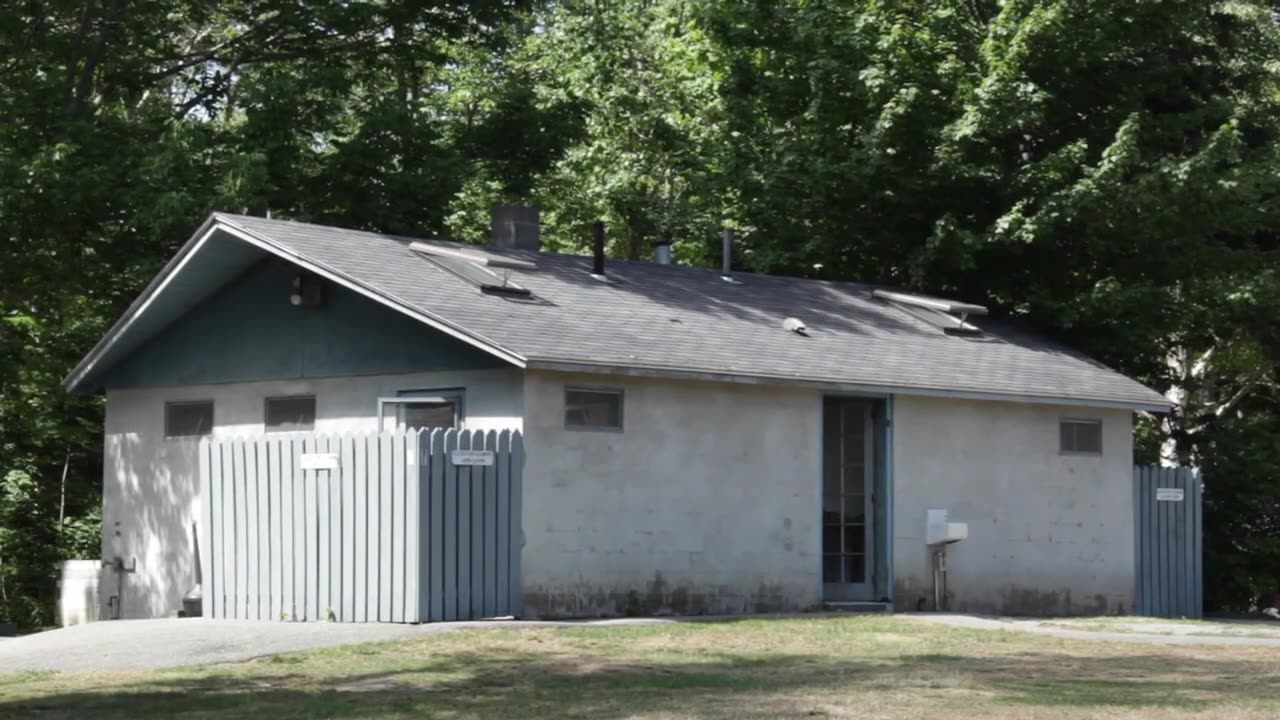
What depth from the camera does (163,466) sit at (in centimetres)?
2475

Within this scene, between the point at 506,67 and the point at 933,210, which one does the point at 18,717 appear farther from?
the point at 506,67

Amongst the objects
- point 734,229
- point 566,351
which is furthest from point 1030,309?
point 566,351

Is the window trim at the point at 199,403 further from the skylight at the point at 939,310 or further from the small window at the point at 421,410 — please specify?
the skylight at the point at 939,310

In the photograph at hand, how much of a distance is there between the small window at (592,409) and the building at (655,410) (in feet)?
0.09

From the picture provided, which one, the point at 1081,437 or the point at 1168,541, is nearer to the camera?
the point at 1081,437

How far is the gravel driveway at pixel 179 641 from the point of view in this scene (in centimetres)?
1587

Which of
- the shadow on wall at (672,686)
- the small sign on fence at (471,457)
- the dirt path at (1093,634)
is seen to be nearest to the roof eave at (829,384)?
the small sign on fence at (471,457)

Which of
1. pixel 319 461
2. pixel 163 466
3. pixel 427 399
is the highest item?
pixel 427 399

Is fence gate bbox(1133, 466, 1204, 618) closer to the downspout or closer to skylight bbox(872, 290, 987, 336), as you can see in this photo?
skylight bbox(872, 290, 987, 336)

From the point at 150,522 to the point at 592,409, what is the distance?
23.6ft

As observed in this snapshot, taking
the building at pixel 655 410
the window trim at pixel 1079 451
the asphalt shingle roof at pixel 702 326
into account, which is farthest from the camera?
the window trim at pixel 1079 451

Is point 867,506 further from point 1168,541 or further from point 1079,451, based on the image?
point 1168,541

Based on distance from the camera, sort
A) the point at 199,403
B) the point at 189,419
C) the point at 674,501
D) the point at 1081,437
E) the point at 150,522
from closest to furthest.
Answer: the point at 674,501 → the point at 199,403 → the point at 189,419 → the point at 150,522 → the point at 1081,437

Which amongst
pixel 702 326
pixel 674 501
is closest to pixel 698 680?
pixel 674 501
